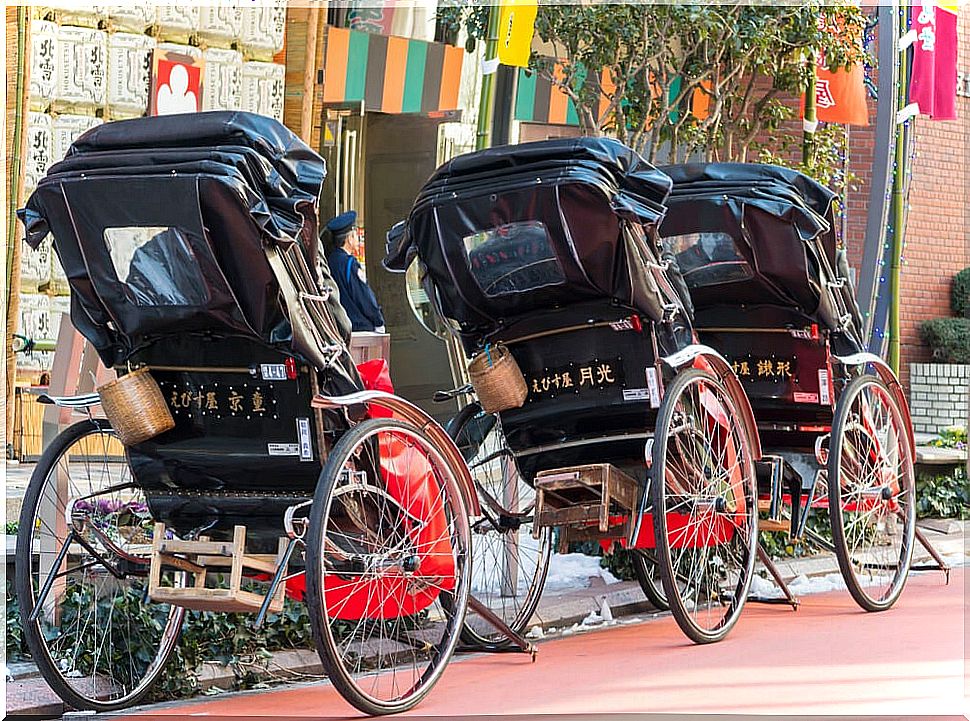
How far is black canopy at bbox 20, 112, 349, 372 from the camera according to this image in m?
4.41

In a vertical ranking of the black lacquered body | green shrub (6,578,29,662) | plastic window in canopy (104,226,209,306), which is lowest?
green shrub (6,578,29,662)

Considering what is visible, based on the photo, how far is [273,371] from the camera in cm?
470

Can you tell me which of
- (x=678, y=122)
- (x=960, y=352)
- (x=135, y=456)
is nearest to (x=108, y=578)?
(x=135, y=456)

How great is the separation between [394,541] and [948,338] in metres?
13.0

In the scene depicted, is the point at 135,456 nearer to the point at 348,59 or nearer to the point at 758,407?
the point at 758,407

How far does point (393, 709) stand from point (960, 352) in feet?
43.6

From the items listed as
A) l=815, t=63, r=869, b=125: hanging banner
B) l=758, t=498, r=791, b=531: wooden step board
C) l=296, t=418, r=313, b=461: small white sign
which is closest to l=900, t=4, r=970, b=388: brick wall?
l=815, t=63, r=869, b=125: hanging banner

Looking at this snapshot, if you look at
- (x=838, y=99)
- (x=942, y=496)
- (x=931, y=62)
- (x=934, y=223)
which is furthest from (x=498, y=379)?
(x=934, y=223)

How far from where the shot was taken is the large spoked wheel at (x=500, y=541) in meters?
6.06

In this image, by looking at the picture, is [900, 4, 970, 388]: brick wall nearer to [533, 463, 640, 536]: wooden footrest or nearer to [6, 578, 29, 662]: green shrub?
[533, 463, 640, 536]: wooden footrest

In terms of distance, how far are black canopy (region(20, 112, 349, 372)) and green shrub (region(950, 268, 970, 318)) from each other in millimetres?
13927

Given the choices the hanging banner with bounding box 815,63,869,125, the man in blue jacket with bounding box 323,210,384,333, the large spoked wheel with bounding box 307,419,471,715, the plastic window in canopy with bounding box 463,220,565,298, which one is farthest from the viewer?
the hanging banner with bounding box 815,63,869,125

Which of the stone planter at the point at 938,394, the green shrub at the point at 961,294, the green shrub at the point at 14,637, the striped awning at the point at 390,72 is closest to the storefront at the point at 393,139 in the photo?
the striped awning at the point at 390,72

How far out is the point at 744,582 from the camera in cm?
615
